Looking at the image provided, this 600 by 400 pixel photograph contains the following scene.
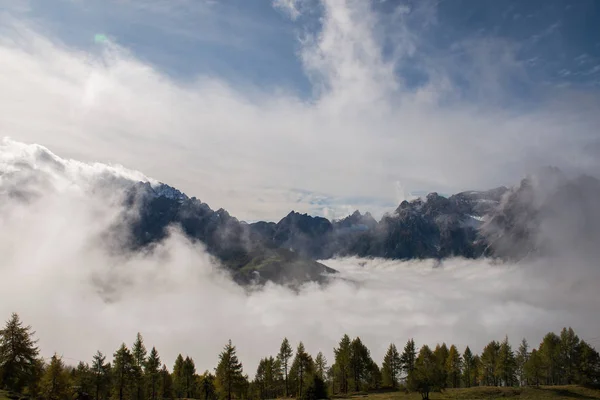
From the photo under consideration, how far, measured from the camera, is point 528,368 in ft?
397

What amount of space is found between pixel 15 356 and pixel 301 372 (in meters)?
68.7

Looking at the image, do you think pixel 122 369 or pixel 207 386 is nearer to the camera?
pixel 122 369

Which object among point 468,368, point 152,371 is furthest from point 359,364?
point 152,371

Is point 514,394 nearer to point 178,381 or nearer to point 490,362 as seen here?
point 490,362

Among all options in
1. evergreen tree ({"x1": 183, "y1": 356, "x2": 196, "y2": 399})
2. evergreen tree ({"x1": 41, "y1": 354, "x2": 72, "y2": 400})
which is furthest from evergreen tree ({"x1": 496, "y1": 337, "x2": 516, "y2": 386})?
evergreen tree ({"x1": 41, "y1": 354, "x2": 72, "y2": 400})

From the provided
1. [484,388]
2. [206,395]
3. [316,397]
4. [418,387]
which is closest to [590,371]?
[484,388]

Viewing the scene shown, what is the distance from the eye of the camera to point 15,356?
61.6 metres

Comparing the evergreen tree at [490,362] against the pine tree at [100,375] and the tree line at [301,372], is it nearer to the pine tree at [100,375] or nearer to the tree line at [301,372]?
the tree line at [301,372]

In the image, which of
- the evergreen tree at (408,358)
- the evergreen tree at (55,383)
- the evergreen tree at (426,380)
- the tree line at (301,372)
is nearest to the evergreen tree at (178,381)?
the tree line at (301,372)

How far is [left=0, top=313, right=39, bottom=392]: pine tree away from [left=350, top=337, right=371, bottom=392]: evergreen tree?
3250 inches

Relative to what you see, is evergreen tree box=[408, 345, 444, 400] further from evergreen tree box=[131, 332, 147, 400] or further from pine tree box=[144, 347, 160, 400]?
pine tree box=[144, 347, 160, 400]

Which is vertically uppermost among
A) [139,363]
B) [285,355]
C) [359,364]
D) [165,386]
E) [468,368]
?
[139,363]

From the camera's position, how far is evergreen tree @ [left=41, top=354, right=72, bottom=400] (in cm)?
7194

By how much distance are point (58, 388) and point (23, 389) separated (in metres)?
7.15
